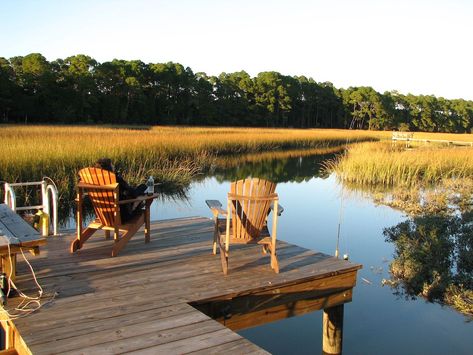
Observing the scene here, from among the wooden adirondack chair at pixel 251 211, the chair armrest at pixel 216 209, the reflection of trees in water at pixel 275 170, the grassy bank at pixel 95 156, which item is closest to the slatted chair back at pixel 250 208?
the wooden adirondack chair at pixel 251 211

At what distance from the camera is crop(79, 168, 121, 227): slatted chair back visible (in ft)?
14.5

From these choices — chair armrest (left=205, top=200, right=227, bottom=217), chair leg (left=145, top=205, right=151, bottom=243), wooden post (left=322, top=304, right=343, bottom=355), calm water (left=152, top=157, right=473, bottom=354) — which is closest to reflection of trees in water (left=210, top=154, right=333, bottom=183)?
calm water (left=152, top=157, right=473, bottom=354)

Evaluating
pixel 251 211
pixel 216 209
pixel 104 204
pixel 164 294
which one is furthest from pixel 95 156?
pixel 164 294

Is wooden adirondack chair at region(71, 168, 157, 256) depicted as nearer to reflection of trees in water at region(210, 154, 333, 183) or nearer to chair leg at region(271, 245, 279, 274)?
chair leg at region(271, 245, 279, 274)

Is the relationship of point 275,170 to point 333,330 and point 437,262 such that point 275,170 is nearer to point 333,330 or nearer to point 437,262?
point 437,262

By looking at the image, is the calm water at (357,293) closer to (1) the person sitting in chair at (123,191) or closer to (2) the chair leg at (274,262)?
(2) the chair leg at (274,262)

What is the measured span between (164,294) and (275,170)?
14617 millimetres

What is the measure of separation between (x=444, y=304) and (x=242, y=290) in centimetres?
298

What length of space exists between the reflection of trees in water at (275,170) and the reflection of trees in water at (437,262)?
789 centimetres

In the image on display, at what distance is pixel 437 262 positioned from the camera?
602cm

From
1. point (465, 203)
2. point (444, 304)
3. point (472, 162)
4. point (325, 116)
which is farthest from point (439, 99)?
point (444, 304)

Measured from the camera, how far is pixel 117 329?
2918 millimetres

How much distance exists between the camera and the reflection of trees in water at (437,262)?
5523mm

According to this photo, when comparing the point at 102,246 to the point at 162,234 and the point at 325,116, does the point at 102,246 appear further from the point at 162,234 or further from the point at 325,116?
the point at 325,116
